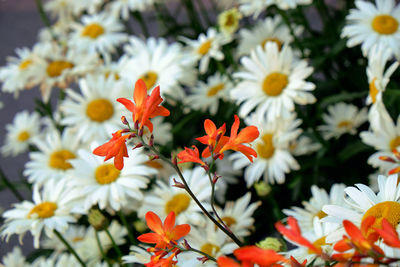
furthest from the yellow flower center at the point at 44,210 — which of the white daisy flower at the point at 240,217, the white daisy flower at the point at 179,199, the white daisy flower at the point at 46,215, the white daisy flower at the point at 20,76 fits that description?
the white daisy flower at the point at 20,76

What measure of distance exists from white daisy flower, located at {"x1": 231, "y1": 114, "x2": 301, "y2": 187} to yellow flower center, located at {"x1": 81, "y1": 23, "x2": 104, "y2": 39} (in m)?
0.50

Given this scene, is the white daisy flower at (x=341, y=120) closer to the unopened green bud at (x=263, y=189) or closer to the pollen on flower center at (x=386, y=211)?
the unopened green bud at (x=263, y=189)

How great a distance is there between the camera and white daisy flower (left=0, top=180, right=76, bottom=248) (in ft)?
1.97

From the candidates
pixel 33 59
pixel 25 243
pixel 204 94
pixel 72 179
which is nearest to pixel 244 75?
pixel 204 94

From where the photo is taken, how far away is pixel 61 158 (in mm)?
835

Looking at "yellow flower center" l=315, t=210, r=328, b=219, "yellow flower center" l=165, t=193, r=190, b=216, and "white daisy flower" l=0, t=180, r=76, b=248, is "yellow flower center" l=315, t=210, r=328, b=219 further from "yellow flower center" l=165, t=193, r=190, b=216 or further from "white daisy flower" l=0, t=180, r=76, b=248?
"white daisy flower" l=0, t=180, r=76, b=248

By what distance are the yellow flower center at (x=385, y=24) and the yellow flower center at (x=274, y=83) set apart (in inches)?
6.7

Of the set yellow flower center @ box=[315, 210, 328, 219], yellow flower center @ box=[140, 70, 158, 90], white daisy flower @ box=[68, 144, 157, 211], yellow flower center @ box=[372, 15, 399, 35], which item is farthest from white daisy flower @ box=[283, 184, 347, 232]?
yellow flower center @ box=[140, 70, 158, 90]

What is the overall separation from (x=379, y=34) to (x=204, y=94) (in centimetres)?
36

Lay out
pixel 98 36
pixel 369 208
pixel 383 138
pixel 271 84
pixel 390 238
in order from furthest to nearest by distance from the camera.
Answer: pixel 98 36, pixel 271 84, pixel 383 138, pixel 369 208, pixel 390 238

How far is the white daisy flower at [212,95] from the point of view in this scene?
896 mm

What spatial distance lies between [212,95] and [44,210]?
1.40 feet

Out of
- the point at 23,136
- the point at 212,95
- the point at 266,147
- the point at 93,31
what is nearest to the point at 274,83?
the point at 266,147

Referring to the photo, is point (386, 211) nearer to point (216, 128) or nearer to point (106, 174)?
point (216, 128)
